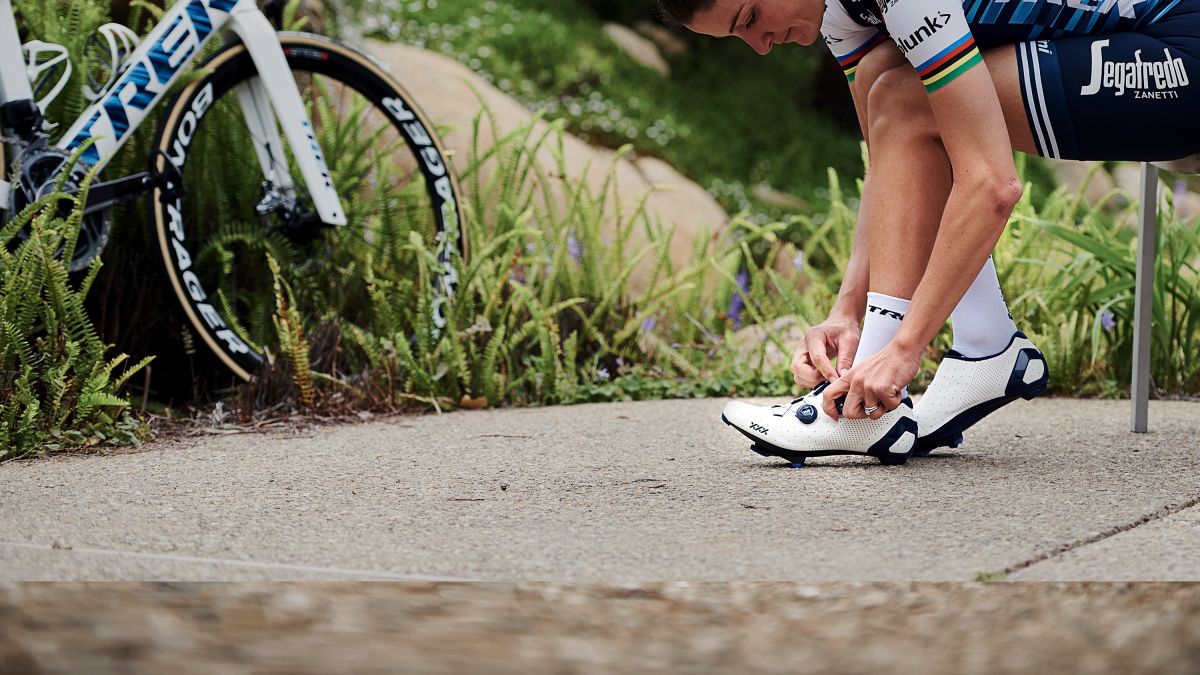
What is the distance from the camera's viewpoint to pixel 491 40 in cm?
848

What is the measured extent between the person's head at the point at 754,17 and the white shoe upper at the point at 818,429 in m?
0.63

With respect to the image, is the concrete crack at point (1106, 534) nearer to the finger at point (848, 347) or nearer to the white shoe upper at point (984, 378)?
the white shoe upper at point (984, 378)

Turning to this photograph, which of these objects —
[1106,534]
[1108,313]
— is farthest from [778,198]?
[1106,534]

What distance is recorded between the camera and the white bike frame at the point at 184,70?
2.86 metres

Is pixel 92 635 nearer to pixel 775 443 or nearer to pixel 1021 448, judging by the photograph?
pixel 775 443

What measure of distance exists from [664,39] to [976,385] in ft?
28.0

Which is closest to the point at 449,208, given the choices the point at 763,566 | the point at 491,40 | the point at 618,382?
the point at 618,382

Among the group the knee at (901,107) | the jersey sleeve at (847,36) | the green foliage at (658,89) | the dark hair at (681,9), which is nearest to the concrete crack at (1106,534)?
the knee at (901,107)

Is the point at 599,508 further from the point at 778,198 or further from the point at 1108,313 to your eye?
the point at 778,198

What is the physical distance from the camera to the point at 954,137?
204 cm

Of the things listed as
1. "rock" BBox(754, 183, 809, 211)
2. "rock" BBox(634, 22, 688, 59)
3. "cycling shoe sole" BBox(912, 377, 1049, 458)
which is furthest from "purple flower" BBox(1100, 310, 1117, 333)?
"rock" BBox(634, 22, 688, 59)

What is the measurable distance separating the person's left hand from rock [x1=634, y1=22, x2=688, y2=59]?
840 cm

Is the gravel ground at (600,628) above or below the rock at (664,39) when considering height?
below

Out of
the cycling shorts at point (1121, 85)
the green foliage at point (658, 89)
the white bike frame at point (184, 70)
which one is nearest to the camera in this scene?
the cycling shorts at point (1121, 85)
